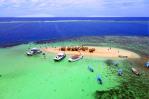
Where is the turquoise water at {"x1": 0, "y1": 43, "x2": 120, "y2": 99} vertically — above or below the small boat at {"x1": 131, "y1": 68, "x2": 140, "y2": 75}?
below

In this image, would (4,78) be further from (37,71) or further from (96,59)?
(96,59)

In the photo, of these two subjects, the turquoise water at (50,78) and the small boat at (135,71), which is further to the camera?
the small boat at (135,71)

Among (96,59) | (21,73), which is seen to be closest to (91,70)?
(96,59)

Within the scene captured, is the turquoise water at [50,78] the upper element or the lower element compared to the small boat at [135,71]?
lower

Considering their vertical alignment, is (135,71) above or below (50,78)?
above

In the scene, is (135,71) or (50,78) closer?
(50,78)

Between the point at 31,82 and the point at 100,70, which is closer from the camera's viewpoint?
the point at 31,82

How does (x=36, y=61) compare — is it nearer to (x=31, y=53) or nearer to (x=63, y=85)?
(x=31, y=53)

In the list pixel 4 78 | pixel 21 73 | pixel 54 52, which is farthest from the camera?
pixel 54 52

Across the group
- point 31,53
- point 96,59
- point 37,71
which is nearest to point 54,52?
point 31,53

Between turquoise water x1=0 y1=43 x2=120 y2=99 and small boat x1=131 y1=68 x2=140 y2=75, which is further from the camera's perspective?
small boat x1=131 y1=68 x2=140 y2=75

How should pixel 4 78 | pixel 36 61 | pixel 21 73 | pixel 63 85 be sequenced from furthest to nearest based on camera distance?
pixel 36 61 → pixel 21 73 → pixel 4 78 → pixel 63 85
